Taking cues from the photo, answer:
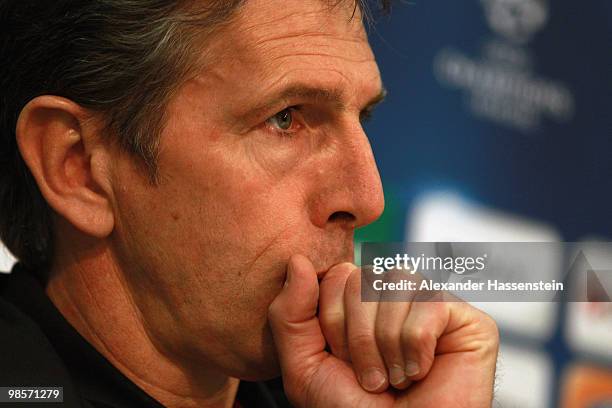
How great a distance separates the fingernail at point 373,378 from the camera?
163cm

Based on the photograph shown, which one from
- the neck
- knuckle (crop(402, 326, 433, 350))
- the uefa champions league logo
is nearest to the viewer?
knuckle (crop(402, 326, 433, 350))

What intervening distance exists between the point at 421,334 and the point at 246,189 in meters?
0.46

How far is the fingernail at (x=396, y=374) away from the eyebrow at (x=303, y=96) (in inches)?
22.0

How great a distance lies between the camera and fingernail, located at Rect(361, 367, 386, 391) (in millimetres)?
1633

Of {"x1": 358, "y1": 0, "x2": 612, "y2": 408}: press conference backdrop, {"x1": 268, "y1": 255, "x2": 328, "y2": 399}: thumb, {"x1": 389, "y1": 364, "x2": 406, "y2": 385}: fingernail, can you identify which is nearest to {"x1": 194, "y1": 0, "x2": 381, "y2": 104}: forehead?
{"x1": 268, "y1": 255, "x2": 328, "y2": 399}: thumb

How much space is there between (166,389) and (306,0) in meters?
0.90

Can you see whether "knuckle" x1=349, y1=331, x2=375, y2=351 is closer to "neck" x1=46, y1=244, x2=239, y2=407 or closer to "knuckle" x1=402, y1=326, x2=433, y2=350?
"knuckle" x1=402, y1=326, x2=433, y2=350

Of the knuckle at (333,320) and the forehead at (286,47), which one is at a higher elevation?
the forehead at (286,47)

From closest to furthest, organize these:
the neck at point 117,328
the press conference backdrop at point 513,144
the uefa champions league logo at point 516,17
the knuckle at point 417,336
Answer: the knuckle at point 417,336 → the neck at point 117,328 → the press conference backdrop at point 513,144 → the uefa champions league logo at point 516,17

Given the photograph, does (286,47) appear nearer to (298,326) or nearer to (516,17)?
(298,326)

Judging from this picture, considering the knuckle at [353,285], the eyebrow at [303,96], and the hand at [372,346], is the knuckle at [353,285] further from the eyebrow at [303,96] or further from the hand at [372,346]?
the eyebrow at [303,96]

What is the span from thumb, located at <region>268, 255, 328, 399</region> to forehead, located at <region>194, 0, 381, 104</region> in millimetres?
387

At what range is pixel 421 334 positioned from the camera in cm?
158

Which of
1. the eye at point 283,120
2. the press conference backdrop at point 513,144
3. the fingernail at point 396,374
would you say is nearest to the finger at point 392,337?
the fingernail at point 396,374
